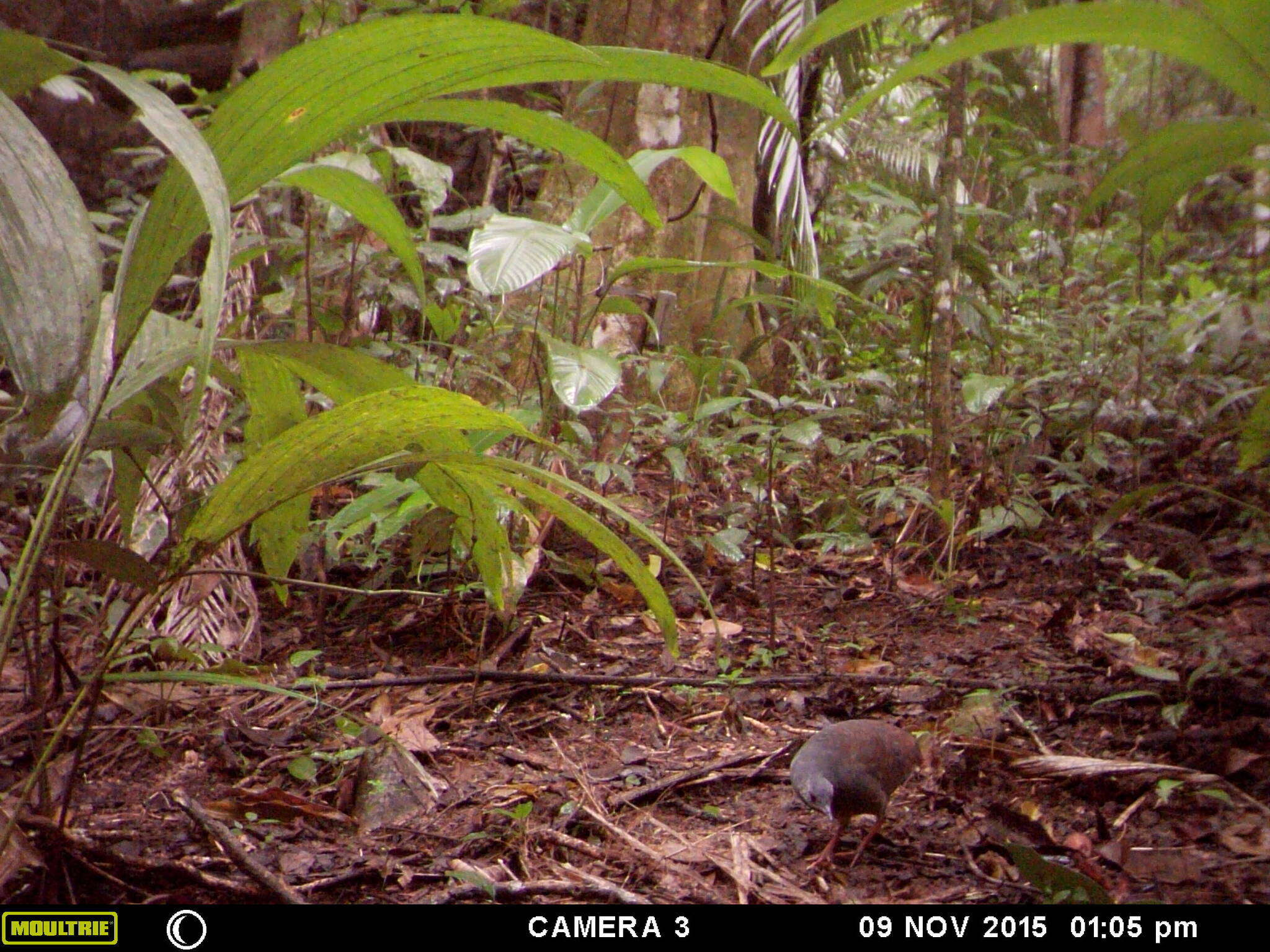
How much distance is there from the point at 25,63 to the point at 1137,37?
3.07 ft

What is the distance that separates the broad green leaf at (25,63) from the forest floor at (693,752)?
768 millimetres

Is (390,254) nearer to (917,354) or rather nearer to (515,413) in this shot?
(515,413)

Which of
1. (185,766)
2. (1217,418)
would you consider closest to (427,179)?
(185,766)

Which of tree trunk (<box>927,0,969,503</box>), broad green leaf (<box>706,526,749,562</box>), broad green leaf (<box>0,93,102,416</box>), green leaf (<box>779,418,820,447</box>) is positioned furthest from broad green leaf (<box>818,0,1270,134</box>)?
tree trunk (<box>927,0,969,503</box>)

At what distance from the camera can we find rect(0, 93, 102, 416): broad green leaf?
0.72 meters

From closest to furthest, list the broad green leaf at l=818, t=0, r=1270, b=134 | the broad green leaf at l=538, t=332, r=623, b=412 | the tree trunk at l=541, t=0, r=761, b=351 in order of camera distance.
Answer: the broad green leaf at l=818, t=0, r=1270, b=134, the broad green leaf at l=538, t=332, r=623, b=412, the tree trunk at l=541, t=0, r=761, b=351

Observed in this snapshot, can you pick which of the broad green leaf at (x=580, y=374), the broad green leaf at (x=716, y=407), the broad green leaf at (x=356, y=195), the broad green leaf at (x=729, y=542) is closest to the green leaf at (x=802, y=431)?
the broad green leaf at (x=716, y=407)

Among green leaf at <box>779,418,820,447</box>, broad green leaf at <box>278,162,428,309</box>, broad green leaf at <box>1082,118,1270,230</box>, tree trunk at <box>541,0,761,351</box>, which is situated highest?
tree trunk at <box>541,0,761,351</box>

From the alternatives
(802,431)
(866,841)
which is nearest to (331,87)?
(866,841)

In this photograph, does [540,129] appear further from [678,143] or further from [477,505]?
[678,143]

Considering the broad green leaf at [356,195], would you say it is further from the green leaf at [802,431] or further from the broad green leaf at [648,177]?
the green leaf at [802,431]

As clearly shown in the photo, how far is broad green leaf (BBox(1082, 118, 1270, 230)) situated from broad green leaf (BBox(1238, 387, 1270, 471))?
308 millimetres

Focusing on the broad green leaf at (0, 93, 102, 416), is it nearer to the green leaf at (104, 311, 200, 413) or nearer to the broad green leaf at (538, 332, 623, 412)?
the green leaf at (104, 311, 200, 413)

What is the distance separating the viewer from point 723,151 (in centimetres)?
358
